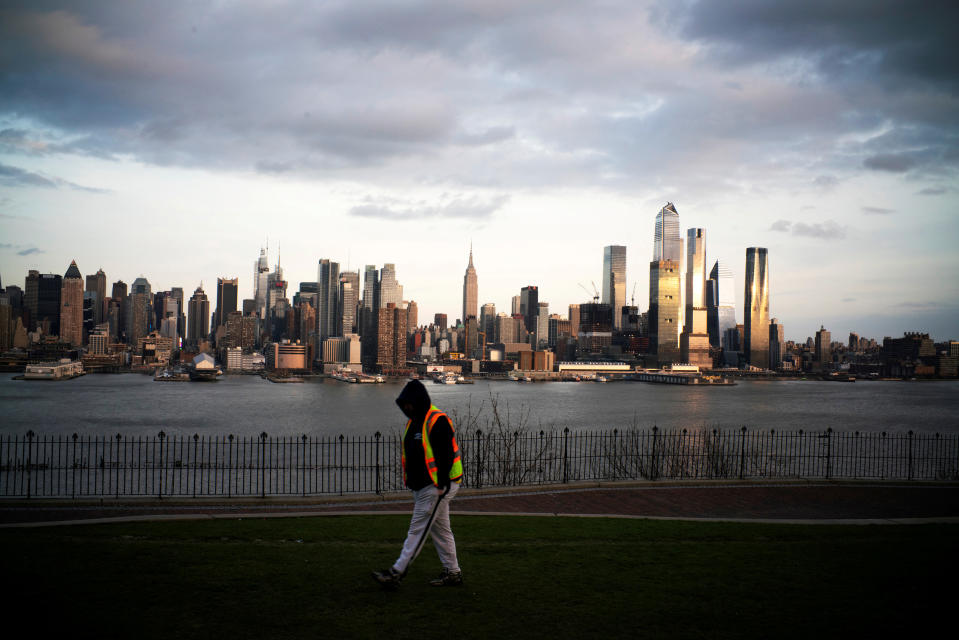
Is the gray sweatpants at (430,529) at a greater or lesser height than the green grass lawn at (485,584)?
greater

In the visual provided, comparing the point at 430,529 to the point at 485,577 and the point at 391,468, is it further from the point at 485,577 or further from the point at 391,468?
the point at 391,468

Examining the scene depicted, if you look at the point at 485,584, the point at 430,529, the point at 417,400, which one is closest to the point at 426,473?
the point at 430,529

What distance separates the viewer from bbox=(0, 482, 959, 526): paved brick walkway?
13.6 m

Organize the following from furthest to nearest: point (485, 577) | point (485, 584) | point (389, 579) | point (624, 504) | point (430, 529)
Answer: point (624, 504), point (485, 577), point (485, 584), point (430, 529), point (389, 579)

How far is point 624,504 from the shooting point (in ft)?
49.9

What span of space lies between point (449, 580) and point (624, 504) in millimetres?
8477

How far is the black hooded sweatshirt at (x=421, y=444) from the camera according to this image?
23.8 ft

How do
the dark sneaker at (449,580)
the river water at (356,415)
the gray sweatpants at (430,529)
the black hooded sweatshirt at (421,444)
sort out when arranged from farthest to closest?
the river water at (356,415), the dark sneaker at (449,580), the gray sweatpants at (430,529), the black hooded sweatshirt at (421,444)

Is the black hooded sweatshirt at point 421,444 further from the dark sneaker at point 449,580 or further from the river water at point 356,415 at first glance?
the river water at point 356,415

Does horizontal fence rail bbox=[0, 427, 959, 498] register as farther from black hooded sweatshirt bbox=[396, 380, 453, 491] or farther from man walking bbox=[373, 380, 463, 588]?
black hooded sweatshirt bbox=[396, 380, 453, 491]

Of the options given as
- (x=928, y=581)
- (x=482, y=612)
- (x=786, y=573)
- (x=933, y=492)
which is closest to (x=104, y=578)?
(x=482, y=612)

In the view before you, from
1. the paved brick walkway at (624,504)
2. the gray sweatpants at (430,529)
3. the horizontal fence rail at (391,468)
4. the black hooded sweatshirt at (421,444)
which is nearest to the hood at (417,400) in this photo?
the black hooded sweatshirt at (421,444)

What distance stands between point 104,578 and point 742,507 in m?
12.4

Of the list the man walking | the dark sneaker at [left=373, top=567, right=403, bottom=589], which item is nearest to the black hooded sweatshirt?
the man walking
